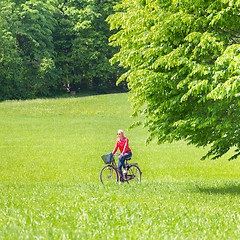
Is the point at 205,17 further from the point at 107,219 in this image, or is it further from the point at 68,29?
the point at 68,29

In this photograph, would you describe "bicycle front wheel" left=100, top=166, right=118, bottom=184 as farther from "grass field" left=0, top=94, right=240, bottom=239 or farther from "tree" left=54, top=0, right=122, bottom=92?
"tree" left=54, top=0, right=122, bottom=92

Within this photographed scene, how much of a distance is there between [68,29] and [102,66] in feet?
30.5

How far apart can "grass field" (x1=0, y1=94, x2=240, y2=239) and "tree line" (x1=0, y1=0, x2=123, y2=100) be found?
8.88m

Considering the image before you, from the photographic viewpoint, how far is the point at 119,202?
9555 millimetres

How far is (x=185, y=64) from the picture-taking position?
452 inches

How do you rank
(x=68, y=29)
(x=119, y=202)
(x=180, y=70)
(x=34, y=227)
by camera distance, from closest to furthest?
(x=34, y=227)
(x=119, y=202)
(x=180, y=70)
(x=68, y=29)

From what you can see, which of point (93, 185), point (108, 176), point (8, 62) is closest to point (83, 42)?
point (8, 62)

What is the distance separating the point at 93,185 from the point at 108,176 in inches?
33.3

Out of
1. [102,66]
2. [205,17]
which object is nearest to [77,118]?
[102,66]

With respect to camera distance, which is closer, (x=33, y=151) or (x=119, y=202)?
(x=119, y=202)

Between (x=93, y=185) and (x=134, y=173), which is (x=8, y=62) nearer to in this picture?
(x=134, y=173)

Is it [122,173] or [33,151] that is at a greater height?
[122,173]

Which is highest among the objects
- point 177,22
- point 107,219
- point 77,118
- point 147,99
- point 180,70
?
point 177,22

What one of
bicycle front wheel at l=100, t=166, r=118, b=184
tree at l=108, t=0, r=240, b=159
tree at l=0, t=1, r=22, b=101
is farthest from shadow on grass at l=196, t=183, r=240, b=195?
tree at l=0, t=1, r=22, b=101
